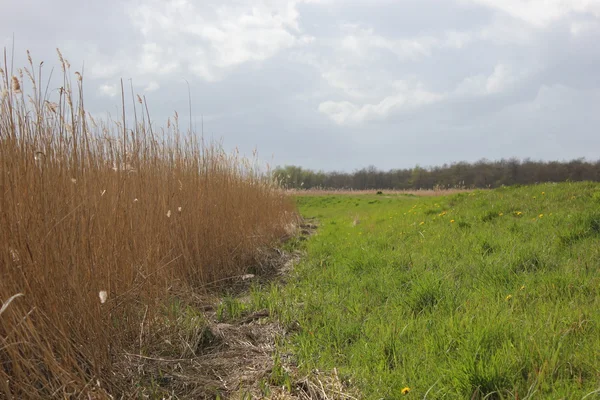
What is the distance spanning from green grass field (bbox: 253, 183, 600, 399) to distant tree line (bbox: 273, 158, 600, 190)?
10336 millimetres

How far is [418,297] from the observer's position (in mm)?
3207

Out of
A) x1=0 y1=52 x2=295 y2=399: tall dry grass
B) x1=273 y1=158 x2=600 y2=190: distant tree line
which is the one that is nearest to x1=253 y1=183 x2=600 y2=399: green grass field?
x1=0 y1=52 x2=295 y2=399: tall dry grass

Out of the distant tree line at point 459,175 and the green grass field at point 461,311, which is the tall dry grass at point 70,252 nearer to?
the green grass field at point 461,311

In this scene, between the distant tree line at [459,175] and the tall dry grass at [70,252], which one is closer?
the tall dry grass at [70,252]

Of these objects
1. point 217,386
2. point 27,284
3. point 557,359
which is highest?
point 27,284

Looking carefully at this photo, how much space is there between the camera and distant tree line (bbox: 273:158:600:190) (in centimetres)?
2355

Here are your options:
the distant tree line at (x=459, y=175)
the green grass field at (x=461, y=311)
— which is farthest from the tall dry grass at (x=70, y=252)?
the distant tree line at (x=459, y=175)

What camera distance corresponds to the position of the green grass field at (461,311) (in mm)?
2051

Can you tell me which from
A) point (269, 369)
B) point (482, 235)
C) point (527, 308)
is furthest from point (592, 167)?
point (269, 369)

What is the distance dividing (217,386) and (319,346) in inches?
27.6

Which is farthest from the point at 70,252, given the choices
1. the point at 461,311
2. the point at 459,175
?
the point at 459,175

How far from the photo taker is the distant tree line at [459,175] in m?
23.5

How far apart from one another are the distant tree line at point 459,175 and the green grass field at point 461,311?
1034 cm

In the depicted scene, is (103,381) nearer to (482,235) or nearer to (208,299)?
(208,299)
